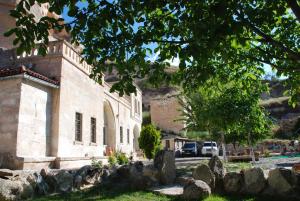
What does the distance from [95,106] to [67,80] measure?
13.8 feet

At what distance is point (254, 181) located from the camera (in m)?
9.21

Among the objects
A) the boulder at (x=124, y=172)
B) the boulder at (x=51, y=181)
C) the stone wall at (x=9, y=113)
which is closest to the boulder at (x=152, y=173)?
the boulder at (x=124, y=172)

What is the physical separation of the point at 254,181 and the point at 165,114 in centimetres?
4417

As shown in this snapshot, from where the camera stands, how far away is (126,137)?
28531 millimetres

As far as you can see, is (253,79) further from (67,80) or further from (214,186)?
(67,80)

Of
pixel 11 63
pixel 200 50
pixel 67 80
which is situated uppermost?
pixel 11 63

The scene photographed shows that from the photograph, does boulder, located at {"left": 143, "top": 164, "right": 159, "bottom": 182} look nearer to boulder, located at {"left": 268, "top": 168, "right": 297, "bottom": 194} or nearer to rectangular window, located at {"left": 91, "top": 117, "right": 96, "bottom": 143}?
boulder, located at {"left": 268, "top": 168, "right": 297, "bottom": 194}

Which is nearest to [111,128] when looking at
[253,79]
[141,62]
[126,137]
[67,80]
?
[126,137]

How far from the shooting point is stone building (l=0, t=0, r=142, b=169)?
1239 cm

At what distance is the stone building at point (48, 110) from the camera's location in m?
12.4

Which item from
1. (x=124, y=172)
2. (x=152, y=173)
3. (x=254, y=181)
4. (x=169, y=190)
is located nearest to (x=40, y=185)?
(x=124, y=172)

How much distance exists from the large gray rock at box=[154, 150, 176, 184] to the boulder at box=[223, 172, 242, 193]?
2074 millimetres

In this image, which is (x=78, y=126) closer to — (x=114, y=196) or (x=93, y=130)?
(x=93, y=130)

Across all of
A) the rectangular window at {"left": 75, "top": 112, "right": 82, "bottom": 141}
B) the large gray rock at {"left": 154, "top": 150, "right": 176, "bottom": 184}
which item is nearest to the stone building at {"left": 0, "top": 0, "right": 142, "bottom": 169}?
the rectangular window at {"left": 75, "top": 112, "right": 82, "bottom": 141}
